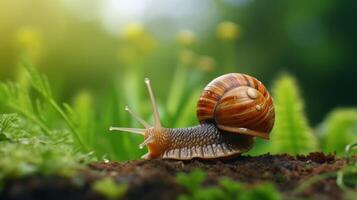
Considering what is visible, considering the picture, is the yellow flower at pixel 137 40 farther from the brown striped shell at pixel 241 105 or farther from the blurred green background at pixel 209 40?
the blurred green background at pixel 209 40

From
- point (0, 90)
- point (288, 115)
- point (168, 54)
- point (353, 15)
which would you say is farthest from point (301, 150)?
point (353, 15)

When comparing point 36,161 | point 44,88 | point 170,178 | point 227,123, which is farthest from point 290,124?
point 36,161

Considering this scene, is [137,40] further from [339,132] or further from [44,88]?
[44,88]

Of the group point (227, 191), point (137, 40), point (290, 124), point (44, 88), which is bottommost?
point (227, 191)

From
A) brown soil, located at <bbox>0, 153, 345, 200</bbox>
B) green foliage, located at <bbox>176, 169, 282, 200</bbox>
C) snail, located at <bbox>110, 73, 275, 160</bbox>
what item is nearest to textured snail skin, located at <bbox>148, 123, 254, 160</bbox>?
snail, located at <bbox>110, 73, 275, 160</bbox>

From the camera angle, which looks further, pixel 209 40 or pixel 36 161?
pixel 209 40

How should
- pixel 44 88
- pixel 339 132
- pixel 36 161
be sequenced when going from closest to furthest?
pixel 36 161 → pixel 44 88 → pixel 339 132
